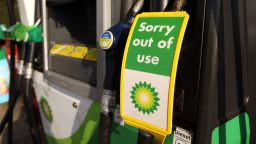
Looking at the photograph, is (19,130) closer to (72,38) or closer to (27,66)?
(27,66)

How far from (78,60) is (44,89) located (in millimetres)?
324

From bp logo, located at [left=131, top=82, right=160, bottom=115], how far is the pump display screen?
506mm

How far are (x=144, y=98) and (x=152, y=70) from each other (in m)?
0.06

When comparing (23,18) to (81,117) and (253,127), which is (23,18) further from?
(253,127)

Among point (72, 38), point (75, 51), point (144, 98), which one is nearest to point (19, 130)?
point (72, 38)

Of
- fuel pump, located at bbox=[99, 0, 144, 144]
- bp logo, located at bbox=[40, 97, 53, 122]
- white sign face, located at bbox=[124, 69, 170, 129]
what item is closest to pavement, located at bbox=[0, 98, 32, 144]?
bp logo, located at bbox=[40, 97, 53, 122]

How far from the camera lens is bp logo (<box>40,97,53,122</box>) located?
138cm

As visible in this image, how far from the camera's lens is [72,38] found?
4.69 ft

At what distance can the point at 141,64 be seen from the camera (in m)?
0.61

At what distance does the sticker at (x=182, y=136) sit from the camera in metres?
0.71

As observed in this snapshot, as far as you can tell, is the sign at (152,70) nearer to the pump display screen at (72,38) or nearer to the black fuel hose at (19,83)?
the pump display screen at (72,38)

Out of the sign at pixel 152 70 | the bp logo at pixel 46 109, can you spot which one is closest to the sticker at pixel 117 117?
the sign at pixel 152 70

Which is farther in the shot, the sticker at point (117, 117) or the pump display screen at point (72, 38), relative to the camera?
the pump display screen at point (72, 38)

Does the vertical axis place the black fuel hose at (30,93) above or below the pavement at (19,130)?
above
